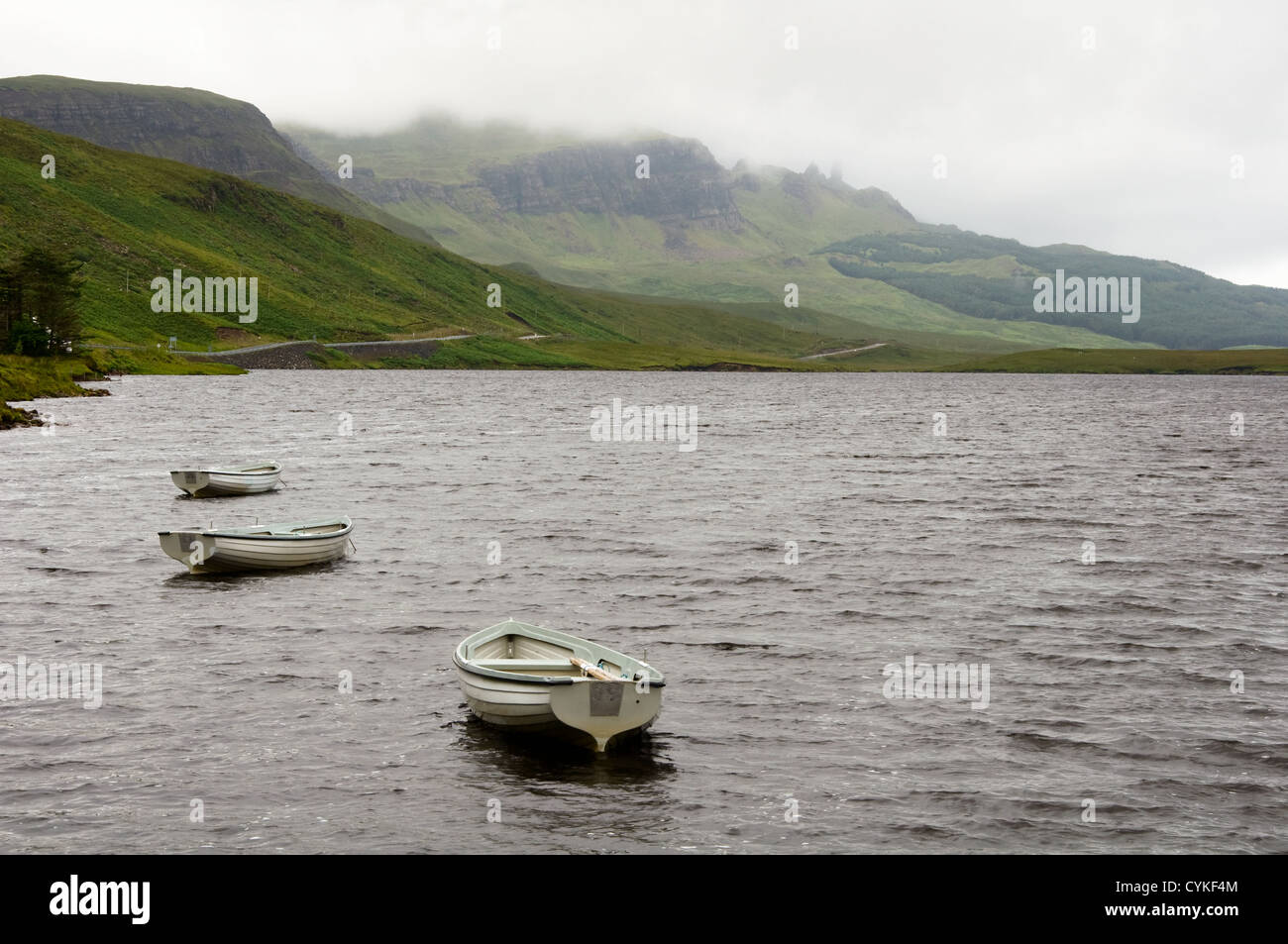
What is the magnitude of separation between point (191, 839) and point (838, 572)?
99.3ft

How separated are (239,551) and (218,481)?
921 inches

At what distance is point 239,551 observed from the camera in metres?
43.0

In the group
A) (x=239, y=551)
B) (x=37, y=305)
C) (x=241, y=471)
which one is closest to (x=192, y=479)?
(x=241, y=471)

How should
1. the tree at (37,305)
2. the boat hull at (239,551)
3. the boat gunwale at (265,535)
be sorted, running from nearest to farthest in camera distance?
the boat gunwale at (265,535)
the boat hull at (239,551)
the tree at (37,305)

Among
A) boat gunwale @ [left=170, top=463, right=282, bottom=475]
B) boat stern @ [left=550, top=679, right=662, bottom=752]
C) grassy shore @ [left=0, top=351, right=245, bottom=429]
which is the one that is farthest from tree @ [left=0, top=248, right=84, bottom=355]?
boat stern @ [left=550, top=679, right=662, bottom=752]

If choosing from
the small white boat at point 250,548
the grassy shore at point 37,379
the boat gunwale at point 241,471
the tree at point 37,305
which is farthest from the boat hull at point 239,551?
the tree at point 37,305

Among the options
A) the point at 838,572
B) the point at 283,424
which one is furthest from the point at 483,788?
the point at 283,424

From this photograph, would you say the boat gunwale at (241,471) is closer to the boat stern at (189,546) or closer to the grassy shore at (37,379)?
the boat stern at (189,546)

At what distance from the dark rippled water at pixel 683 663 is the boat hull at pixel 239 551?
0.74m

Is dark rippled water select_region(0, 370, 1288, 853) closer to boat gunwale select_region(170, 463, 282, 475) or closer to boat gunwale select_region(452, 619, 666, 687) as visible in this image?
boat gunwale select_region(452, 619, 666, 687)

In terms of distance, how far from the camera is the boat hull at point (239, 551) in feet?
139

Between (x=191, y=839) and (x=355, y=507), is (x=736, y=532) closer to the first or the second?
(x=355, y=507)

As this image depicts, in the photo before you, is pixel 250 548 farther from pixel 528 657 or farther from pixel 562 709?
pixel 562 709
